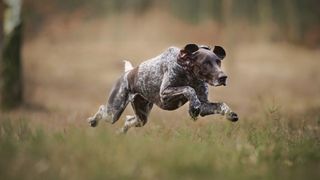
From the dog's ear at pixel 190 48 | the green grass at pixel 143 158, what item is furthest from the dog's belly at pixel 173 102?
the green grass at pixel 143 158

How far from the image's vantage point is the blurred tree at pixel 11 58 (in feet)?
56.2

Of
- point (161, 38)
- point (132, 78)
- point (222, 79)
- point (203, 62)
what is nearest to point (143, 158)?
point (222, 79)

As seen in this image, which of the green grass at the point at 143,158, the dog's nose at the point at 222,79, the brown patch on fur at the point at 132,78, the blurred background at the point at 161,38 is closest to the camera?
the green grass at the point at 143,158

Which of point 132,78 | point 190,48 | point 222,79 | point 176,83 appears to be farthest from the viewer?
point 132,78

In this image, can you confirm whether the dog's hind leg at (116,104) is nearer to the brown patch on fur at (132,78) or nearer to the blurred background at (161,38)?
the brown patch on fur at (132,78)

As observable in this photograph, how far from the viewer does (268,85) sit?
82.4 feet

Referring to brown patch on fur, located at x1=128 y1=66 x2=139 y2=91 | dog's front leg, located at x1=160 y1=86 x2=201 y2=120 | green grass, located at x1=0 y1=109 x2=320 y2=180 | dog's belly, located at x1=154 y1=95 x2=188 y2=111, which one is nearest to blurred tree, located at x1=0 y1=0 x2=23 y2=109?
brown patch on fur, located at x1=128 y1=66 x2=139 y2=91

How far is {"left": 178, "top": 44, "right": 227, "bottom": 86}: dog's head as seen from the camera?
8.57 meters

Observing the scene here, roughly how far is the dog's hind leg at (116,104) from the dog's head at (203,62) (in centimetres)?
142

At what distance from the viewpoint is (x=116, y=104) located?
1003 cm

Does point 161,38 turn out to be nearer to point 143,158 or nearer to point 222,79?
point 222,79

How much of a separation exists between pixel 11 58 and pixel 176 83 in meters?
9.57

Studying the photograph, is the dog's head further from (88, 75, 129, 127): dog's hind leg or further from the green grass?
(88, 75, 129, 127): dog's hind leg

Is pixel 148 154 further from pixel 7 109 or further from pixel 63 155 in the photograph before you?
pixel 7 109
